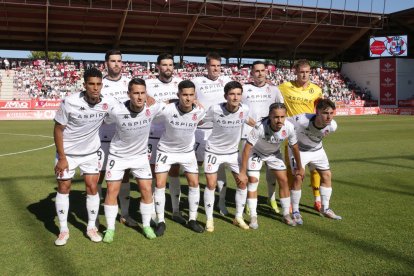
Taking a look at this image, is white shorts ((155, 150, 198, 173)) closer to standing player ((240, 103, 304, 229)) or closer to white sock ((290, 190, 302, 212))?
standing player ((240, 103, 304, 229))

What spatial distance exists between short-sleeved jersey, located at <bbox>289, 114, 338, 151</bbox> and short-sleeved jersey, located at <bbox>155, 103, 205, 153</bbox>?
1565 mm

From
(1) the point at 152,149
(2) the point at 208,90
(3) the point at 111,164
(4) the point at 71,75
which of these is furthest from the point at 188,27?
(3) the point at 111,164

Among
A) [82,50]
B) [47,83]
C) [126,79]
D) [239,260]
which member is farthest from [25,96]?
[239,260]

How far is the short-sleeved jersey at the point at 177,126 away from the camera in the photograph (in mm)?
5185

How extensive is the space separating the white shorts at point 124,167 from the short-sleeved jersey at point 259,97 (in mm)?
2190

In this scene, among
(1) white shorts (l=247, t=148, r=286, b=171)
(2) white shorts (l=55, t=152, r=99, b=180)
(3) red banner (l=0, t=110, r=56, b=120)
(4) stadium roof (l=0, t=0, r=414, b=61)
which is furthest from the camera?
(4) stadium roof (l=0, t=0, r=414, b=61)

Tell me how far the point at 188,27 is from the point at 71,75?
11.8 metres


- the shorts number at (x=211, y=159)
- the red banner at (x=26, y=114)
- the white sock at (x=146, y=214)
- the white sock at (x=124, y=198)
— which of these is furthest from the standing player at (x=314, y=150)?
the red banner at (x=26, y=114)

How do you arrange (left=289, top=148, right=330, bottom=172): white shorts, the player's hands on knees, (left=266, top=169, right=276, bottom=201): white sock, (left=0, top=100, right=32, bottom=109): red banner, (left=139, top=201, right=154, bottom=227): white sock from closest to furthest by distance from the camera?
the player's hands on knees → (left=139, top=201, right=154, bottom=227): white sock → (left=289, top=148, right=330, bottom=172): white shorts → (left=266, top=169, right=276, bottom=201): white sock → (left=0, top=100, right=32, bottom=109): red banner

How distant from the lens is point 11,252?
4363 mm

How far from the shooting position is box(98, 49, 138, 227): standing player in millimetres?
5652

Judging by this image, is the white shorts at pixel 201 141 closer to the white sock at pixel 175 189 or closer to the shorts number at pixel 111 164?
the white sock at pixel 175 189

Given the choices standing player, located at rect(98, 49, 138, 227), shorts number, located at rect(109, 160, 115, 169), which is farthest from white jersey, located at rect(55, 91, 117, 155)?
standing player, located at rect(98, 49, 138, 227)

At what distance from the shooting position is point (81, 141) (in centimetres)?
481
